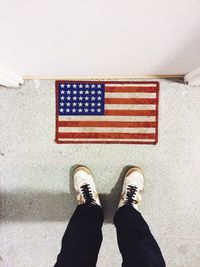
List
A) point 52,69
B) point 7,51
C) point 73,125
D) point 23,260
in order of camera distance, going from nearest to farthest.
Answer: 1. point 7,51
2. point 52,69
3. point 73,125
4. point 23,260

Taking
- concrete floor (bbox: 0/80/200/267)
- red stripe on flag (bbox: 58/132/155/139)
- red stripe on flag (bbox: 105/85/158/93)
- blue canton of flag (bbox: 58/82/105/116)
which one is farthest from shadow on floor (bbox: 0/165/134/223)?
red stripe on flag (bbox: 105/85/158/93)

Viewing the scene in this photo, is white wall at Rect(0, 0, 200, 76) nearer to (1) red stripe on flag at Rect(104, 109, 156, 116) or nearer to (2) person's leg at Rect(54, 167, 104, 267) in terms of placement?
(1) red stripe on flag at Rect(104, 109, 156, 116)

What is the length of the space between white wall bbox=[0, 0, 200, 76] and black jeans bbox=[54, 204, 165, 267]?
626 mm

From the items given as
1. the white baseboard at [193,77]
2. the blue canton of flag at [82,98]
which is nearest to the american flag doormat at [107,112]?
the blue canton of flag at [82,98]

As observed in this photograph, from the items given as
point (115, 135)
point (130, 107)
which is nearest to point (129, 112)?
point (130, 107)

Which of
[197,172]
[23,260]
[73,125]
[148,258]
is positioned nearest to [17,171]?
[73,125]

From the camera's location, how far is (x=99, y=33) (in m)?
0.75

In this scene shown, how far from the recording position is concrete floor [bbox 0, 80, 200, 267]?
4.62ft

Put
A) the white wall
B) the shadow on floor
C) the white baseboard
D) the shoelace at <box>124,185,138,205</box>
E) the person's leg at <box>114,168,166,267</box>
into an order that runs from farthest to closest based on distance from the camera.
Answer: the shadow on floor < the shoelace at <box>124,185,138,205</box> < the white baseboard < the person's leg at <box>114,168,166,267</box> < the white wall

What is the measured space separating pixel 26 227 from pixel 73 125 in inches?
22.8

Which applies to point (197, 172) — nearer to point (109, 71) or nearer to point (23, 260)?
point (109, 71)

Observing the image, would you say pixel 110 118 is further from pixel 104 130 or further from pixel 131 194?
pixel 131 194

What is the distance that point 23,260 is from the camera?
4.95ft

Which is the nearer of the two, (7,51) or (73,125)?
(7,51)
